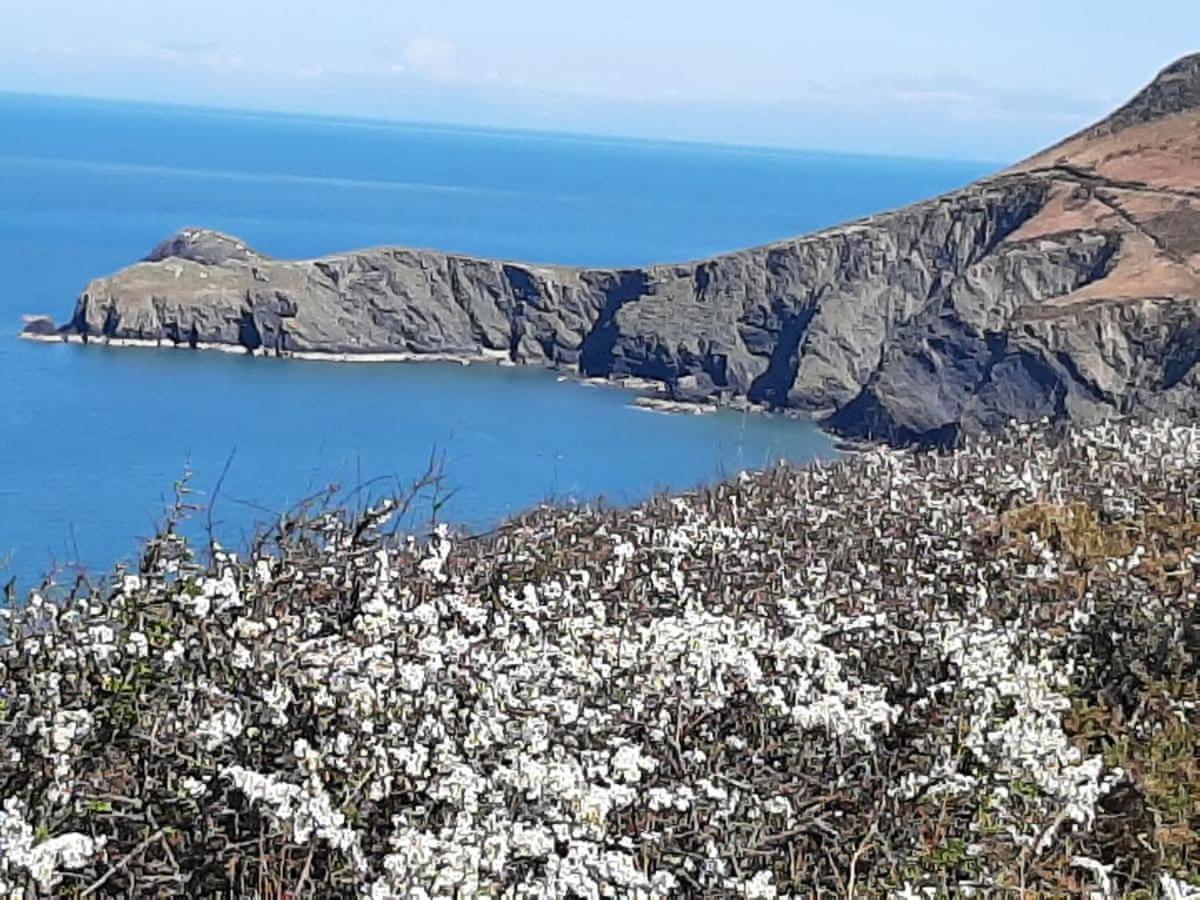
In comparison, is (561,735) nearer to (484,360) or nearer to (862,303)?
(862,303)

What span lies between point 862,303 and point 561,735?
84.1 meters

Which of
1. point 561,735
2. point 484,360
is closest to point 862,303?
point 484,360

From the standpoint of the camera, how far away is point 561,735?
429cm

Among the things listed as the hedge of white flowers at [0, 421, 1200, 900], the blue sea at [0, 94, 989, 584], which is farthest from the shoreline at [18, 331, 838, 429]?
the hedge of white flowers at [0, 421, 1200, 900]

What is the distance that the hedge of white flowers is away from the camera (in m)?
3.71

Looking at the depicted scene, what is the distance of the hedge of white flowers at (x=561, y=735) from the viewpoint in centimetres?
371

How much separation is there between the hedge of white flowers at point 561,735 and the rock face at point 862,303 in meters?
53.3

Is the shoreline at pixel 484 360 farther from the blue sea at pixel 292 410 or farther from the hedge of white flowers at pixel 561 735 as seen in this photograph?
the hedge of white flowers at pixel 561 735

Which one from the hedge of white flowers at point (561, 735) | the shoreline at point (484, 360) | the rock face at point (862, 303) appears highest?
the hedge of white flowers at point (561, 735)

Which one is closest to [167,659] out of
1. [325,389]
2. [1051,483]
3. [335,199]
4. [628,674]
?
[628,674]

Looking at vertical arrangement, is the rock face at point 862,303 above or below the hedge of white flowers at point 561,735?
below

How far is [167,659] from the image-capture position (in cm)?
423

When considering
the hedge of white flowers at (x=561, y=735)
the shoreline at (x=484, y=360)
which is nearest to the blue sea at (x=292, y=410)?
the hedge of white flowers at (x=561, y=735)

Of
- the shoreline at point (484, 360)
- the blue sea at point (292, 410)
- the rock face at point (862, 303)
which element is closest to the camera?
the blue sea at point (292, 410)
